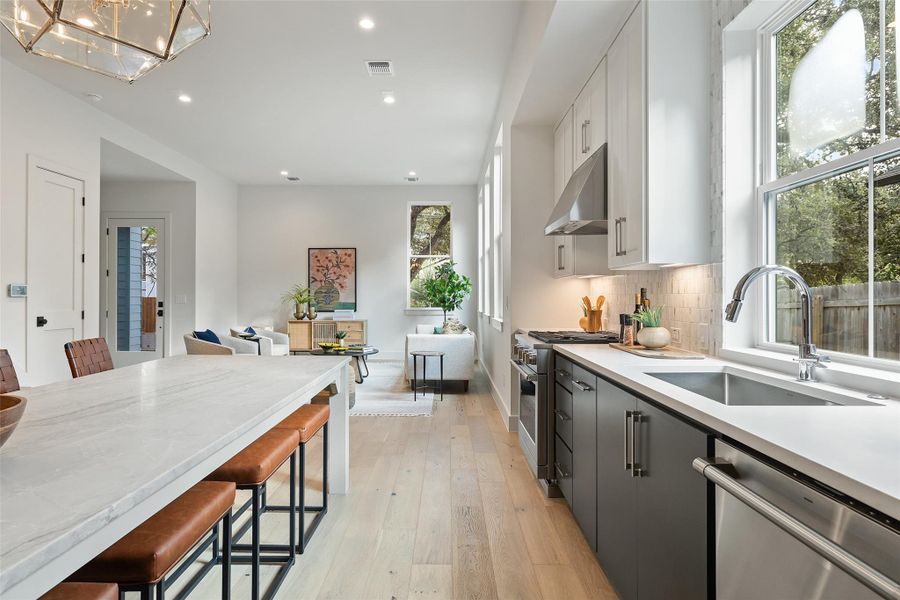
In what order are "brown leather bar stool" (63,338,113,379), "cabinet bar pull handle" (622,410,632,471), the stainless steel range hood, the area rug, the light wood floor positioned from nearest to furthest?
"cabinet bar pull handle" (622,410,632,471) → the light wood floor → "brown leather bar stool" (63,338,113,379) → the stainless steel range hood → the area rug

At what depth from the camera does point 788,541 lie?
2.72 feet

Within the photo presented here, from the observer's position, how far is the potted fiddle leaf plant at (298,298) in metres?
8.27

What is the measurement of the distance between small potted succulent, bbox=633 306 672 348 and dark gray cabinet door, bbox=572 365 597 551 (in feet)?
1.27

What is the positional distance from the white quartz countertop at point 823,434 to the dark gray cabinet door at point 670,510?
2.4 inches

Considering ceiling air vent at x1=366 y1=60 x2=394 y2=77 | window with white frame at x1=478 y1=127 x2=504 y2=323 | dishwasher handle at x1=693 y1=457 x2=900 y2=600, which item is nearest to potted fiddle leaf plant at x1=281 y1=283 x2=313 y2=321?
window with white frame at x1=478 y1=127 x2=504 y2=323

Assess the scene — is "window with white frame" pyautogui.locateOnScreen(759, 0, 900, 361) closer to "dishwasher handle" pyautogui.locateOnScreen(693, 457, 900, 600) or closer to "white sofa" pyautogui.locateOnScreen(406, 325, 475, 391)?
"dishwasher handle" pyautogui.locateOnScreen(693, 457, 900, 600)

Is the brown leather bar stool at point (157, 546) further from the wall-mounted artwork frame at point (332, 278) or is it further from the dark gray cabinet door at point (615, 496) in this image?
the wall-mounted artwork frame at point (332, 278)

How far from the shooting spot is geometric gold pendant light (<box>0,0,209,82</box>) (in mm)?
1928

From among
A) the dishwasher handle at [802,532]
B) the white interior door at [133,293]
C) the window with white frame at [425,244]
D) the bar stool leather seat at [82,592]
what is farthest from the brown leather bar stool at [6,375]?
the window with white frame at [425,244]

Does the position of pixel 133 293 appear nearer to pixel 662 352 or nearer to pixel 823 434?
pixel 662 352

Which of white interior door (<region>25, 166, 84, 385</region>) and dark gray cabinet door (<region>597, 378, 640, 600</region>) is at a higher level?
white interior door (<region>25, 166, 84, 385</region>)

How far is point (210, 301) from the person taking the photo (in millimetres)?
7621

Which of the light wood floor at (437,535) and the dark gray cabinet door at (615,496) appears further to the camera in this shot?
the light wood floor at (437,535)

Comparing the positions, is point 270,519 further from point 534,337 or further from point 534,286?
point 534,286
